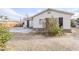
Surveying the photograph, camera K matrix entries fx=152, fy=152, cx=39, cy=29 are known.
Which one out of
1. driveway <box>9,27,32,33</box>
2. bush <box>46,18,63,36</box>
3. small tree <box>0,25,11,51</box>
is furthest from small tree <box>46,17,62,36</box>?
small tree <box>0,25,11,51</box>

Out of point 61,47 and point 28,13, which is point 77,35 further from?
point 28,13

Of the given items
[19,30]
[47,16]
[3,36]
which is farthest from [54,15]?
[3,36]

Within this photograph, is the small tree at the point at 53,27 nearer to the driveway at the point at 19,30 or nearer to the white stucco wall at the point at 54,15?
the white stucco wall at the point at 54,15

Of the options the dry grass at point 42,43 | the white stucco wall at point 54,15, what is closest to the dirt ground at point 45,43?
the dry grass at point 42,43

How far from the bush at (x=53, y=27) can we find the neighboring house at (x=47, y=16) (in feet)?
0.17

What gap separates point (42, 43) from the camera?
6.19ft

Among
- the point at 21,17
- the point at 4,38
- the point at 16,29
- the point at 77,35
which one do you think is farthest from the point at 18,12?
the point at 77,35

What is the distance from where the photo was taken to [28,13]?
192cm

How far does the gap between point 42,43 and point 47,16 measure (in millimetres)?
346

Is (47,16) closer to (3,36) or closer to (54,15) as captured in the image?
(54,15)

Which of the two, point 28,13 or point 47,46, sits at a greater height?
point 28,13

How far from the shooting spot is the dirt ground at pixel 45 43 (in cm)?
188

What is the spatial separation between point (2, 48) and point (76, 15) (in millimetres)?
1006

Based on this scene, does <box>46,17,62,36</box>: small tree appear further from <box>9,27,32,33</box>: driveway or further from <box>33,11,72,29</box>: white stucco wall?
<box>9,27,32,33</box>: driveway
